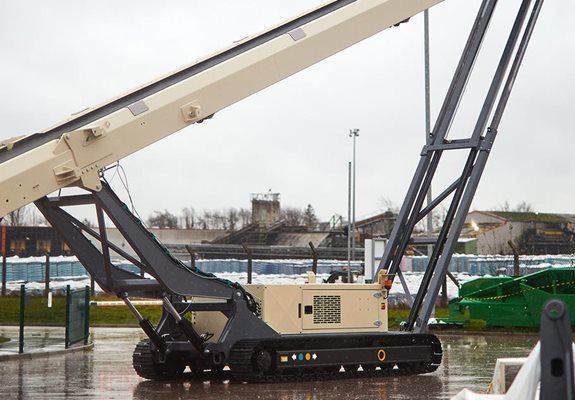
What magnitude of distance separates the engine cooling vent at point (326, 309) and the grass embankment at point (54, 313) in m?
8.99

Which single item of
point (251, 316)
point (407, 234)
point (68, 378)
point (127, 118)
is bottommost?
point (68, 378)

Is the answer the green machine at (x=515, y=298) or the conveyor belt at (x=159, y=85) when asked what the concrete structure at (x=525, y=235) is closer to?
the green machine at (x=515, y=298)

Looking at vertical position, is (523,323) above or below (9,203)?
below

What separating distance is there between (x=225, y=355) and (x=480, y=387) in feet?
12.3

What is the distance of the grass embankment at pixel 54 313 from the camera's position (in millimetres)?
23312

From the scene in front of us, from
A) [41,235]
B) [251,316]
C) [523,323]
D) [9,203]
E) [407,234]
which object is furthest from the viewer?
[41,235]

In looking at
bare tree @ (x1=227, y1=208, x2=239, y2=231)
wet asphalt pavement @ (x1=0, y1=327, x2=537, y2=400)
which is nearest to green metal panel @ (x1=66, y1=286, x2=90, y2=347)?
wet asphalt pavement @ (x1=0, y1=327, x2=537, y2=400)

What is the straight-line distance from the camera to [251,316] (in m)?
15.1

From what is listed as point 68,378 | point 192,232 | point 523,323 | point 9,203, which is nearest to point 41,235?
point 192,232

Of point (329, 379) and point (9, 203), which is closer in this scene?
point (9, 203)

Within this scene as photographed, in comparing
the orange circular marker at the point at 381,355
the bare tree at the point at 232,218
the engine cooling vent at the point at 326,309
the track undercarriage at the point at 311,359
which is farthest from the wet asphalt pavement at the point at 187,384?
the bare tree at the point at 232,218

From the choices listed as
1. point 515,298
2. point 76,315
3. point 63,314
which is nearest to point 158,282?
point 76,315

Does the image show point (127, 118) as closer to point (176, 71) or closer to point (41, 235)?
point (176, 71)

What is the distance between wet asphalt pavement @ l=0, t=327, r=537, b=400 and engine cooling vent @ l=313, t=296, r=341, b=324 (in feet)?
3.43
